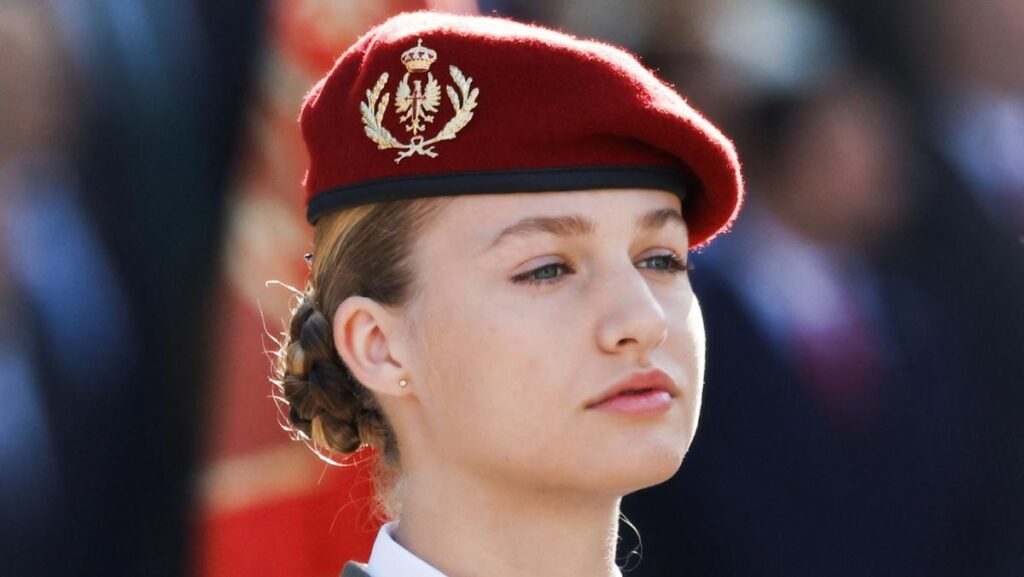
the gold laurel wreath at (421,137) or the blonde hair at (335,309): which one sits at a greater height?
the gold laurel wreath at (421,137)

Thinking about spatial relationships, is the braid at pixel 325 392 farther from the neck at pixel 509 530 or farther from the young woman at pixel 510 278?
the neck at pixel 509 530

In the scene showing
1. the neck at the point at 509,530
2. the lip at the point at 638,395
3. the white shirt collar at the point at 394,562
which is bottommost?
the white shirt collar at the point at 394,562

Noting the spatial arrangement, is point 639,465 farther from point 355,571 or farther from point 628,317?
point 355,571

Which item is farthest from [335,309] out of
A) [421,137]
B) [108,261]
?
[108,261]

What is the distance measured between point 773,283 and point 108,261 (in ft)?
4.17

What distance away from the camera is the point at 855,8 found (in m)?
3.04

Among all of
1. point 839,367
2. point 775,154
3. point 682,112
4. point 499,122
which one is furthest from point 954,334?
point 499,122

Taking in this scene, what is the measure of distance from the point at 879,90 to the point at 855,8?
17 centimetres

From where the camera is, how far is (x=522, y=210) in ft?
6.30

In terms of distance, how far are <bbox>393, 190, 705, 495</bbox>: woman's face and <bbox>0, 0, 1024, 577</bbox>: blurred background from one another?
882 millimetres

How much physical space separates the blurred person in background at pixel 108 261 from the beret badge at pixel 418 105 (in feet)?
2.66

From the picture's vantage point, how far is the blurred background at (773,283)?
9.03ft

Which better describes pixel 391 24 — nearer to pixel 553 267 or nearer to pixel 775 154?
pixel 553 267

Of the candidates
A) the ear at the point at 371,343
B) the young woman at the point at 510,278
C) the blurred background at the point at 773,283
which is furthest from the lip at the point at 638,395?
the blurred background at the point at 773,283
